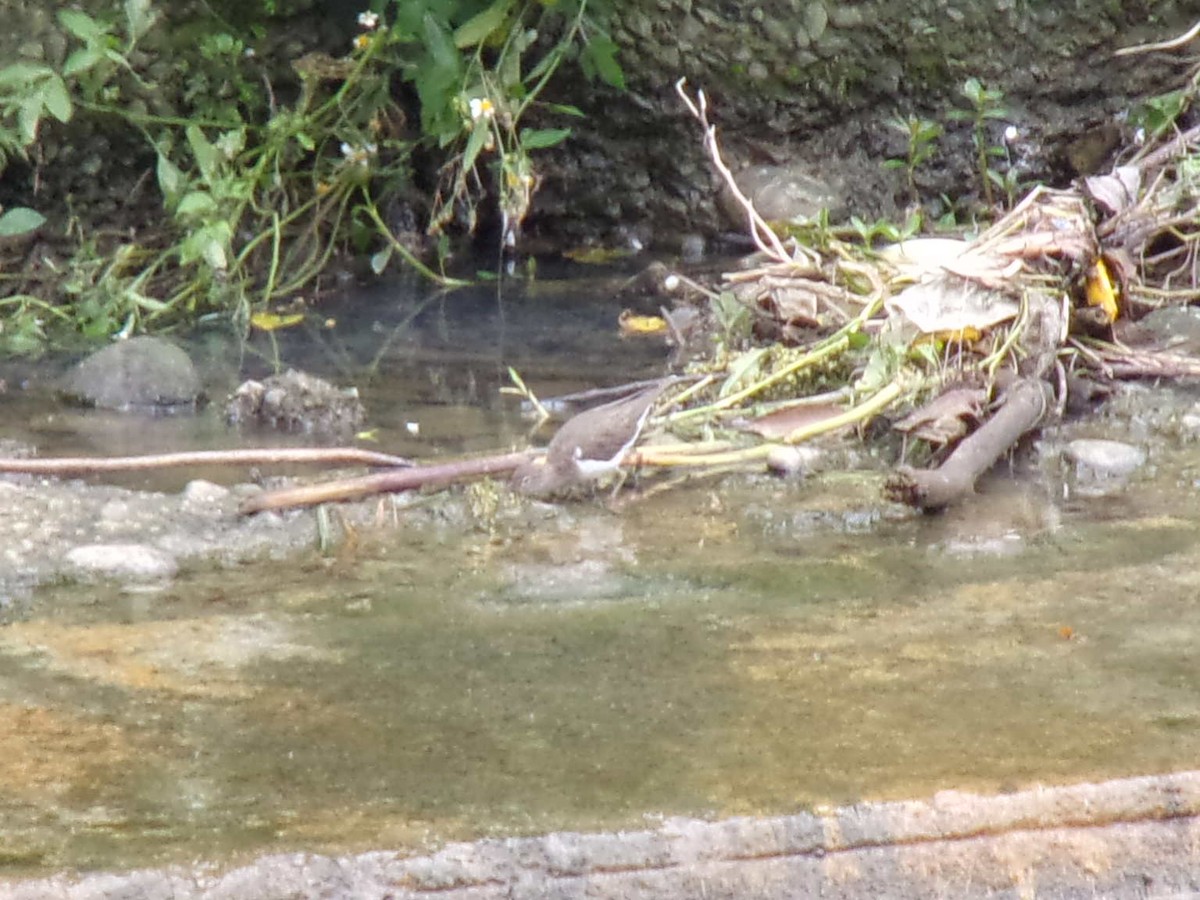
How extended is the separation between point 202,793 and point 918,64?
3.47 meters

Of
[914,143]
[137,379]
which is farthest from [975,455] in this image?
[914,143]

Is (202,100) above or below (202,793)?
above

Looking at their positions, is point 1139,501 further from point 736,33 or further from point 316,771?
point 736,33

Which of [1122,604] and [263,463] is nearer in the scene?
[1122,604]

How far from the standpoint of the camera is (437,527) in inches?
77.2

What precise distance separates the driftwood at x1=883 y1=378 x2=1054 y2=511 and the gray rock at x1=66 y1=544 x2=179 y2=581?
91 centimetres

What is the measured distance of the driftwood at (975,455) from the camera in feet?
6.40

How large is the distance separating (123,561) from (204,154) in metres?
1.90

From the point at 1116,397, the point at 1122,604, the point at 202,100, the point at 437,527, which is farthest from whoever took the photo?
the point at 202,100

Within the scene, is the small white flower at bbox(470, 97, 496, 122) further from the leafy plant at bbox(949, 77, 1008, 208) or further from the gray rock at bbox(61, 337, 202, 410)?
the leafy plant at bbox(949, 77, 1008, 208)

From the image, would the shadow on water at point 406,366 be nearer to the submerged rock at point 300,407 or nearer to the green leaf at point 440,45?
the submerged rock at point 300,407

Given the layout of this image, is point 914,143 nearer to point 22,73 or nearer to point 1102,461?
point 1102,461

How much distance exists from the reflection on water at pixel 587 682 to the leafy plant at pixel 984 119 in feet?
6.64

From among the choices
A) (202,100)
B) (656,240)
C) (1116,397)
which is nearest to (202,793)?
(1116,397)
